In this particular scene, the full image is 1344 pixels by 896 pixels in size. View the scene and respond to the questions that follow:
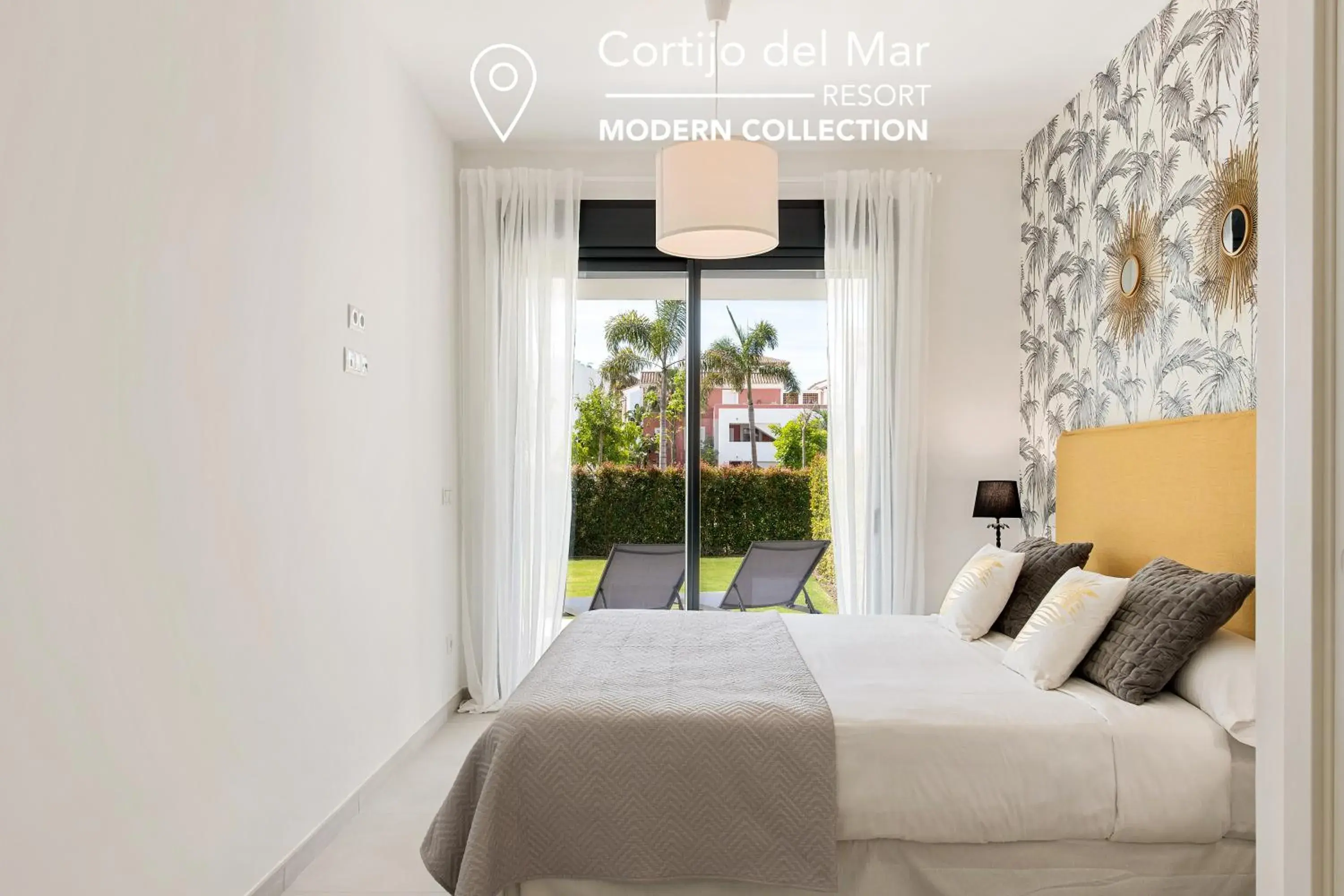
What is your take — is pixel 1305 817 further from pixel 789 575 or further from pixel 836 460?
pixel 789 575

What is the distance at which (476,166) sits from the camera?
4.66m

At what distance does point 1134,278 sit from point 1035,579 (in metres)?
1.18

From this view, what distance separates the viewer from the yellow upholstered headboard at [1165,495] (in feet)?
8.70

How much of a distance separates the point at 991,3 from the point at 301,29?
2.27 metres

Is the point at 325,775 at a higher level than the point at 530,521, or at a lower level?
lower

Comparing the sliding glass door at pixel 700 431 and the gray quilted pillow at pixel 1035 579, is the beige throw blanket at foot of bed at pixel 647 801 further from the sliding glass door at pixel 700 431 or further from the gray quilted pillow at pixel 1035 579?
the sliding glass door at pixel 700 431

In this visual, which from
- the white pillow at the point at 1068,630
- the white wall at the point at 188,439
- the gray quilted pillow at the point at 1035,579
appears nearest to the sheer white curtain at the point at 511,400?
the white wall at the point at 188,439

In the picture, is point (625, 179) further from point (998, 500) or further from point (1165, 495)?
point (1165, 495)

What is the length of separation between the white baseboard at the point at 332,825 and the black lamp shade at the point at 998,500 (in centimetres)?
261

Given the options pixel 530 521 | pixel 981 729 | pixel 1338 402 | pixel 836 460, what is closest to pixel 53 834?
pixel 981 729

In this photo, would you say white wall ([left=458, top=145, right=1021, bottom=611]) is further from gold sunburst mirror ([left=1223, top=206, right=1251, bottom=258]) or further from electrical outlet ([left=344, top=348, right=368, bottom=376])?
electrical outlet ([left=344, top=348, right=368, bottom=376])

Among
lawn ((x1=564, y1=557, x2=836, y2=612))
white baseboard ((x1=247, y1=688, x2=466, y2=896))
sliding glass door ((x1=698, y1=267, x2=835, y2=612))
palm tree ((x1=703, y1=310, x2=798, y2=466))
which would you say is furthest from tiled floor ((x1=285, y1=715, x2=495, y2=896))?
palm tree ((x1=703, y1=310, x2=798, y2=466))

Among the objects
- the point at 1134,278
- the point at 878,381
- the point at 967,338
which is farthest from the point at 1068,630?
the point at 967,338

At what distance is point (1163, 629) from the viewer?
238 centimetres
